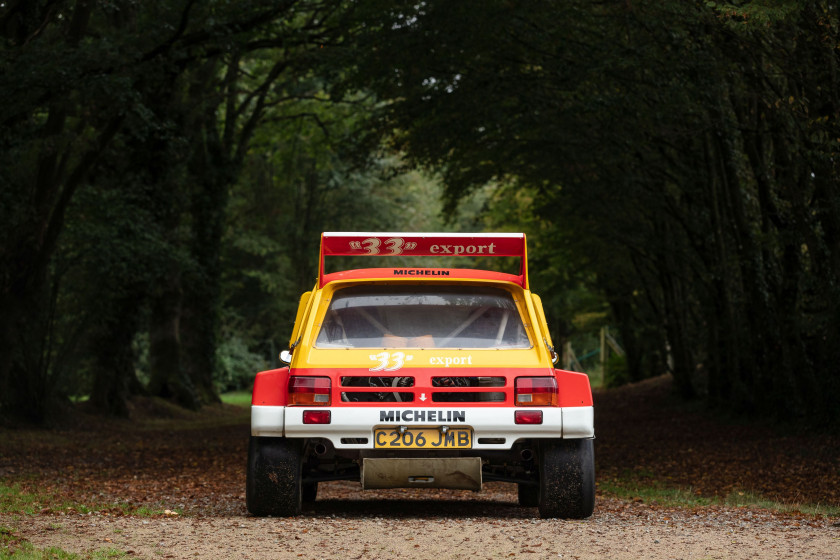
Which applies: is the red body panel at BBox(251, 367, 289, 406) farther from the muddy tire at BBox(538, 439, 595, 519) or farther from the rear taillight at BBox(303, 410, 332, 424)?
the muddy tire at BBox(538, 439, 595, 519)

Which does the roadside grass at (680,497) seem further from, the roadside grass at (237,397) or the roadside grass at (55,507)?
the roadside grass at (237,397)

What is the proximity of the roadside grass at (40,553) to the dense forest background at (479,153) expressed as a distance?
26.9ft

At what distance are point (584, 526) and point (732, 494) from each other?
495 centimetres

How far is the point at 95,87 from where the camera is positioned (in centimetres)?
1744

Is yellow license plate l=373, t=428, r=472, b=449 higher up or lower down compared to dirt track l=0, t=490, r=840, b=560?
higher up

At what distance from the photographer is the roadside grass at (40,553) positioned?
6.72 m

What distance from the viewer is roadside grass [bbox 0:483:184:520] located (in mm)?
9602

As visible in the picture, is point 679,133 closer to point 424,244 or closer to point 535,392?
point 424,244

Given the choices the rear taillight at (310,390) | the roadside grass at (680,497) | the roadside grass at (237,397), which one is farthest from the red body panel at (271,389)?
the roadside grass at (237,397)

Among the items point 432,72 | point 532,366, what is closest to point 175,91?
point 432,72

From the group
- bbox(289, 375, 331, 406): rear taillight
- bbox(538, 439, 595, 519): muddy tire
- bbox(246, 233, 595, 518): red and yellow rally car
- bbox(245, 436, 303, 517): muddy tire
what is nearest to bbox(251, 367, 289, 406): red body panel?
bbox(246, 233, 595, 518): red and yellow rally car

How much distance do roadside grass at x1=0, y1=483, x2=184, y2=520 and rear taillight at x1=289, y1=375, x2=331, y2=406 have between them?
71.1 inches

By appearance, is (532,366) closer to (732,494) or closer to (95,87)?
(732,494)

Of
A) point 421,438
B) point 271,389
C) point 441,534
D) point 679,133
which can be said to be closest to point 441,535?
point 441,534
